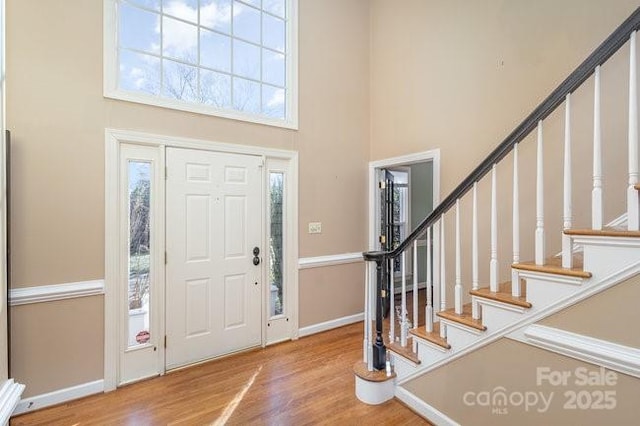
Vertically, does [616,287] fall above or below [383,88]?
below

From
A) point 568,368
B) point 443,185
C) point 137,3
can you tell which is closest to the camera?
point 568,368

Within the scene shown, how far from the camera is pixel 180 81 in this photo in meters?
2.90

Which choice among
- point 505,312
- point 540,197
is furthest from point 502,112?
point 505,312

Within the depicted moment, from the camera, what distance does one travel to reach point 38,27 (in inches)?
89.0

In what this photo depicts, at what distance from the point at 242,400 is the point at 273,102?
2811 mm

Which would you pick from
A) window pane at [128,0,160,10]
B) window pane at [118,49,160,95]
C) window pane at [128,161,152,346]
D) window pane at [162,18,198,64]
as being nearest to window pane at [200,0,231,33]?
window pane at [162,18,198,64]

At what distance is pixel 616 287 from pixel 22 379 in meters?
3.55

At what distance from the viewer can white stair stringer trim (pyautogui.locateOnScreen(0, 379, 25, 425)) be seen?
1214 millimetres

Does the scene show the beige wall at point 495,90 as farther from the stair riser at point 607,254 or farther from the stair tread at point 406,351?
the stair riser at point 607,254

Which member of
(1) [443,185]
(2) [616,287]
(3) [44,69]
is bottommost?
(2) [616,287]

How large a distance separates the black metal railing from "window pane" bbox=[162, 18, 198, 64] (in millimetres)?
2422

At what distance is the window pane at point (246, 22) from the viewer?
320cm

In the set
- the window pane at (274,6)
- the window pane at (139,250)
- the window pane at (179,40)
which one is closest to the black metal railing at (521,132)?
the window pane at (139,250)

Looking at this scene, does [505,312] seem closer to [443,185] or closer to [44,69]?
[443,185]
